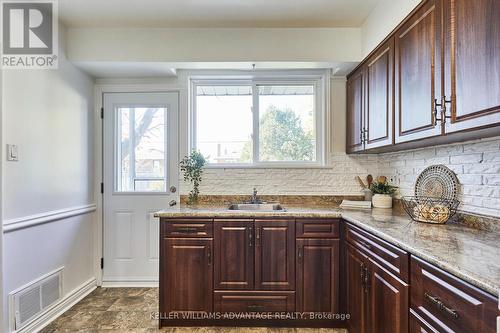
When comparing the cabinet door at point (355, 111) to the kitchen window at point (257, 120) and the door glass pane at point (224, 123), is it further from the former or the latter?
the door glass pane at point (224, 123)

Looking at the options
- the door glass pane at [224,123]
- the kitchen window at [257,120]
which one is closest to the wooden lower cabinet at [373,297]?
the kitchen window at [257,120]

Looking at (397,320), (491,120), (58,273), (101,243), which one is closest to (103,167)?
(101,243)

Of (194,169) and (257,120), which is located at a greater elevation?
(257,120)

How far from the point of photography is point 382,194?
2596 millimetres

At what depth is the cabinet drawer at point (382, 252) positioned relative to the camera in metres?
1.34

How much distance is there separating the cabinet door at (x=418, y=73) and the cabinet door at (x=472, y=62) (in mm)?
83

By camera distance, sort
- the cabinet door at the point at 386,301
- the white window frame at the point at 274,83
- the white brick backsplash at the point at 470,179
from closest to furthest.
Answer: the cabinet door at the point at 386,301, the white brick backsplash at the point at 470,179, the white window frame at the point at 274,83

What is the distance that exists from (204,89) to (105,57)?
0.99m

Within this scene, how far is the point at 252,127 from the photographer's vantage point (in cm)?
307

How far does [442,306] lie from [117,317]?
240cm

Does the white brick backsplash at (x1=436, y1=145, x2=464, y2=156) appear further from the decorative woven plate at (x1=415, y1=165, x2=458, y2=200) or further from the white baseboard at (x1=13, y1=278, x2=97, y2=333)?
the white baseboard at (x1=13, y1=278, x2=97, y2=333)

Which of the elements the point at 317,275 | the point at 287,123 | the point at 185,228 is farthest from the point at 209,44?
the point at 317,275

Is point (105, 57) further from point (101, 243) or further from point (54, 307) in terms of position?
point (54, 307)

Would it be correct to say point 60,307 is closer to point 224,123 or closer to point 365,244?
point 224,123
